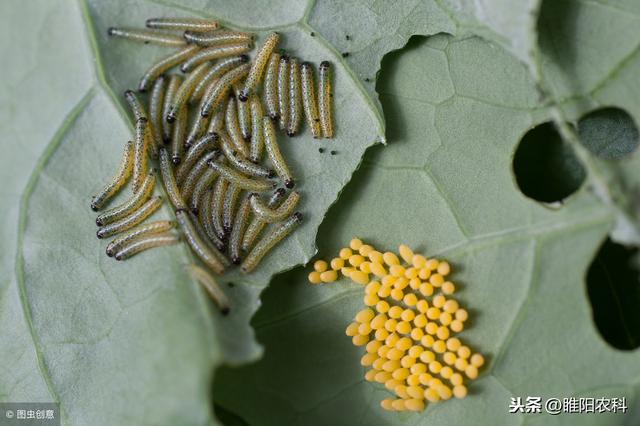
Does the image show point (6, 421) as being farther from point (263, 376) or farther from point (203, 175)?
point (203, 175)

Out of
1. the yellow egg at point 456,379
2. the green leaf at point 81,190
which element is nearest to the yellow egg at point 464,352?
the yellow egg at point 456,379

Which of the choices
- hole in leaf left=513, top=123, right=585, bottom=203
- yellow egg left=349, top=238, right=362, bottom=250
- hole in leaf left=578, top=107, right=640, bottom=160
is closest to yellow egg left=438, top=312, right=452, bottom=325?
yellow egg left=349, top=238, right=362, bottom=250

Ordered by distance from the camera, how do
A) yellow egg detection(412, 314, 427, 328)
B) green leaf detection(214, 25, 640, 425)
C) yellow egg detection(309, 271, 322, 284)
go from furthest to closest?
yellow egg detection(309, 271, 322, 284) → yellow egg detection(412, 314, 427, 328) → green leaf detection(214, 25, 640, 425)

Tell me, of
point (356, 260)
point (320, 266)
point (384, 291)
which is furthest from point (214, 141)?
point (384, 291)

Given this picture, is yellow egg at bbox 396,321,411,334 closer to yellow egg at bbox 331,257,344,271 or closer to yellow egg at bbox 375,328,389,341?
yellow egg at bbox 375,328,389,341

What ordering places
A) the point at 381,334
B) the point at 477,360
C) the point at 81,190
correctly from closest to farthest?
the point at 477,360 < the point at 381,334 < the point at 81,190

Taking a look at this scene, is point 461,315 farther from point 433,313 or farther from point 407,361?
point 407,361

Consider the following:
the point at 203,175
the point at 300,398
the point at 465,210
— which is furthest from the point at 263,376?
the point at 465,210
